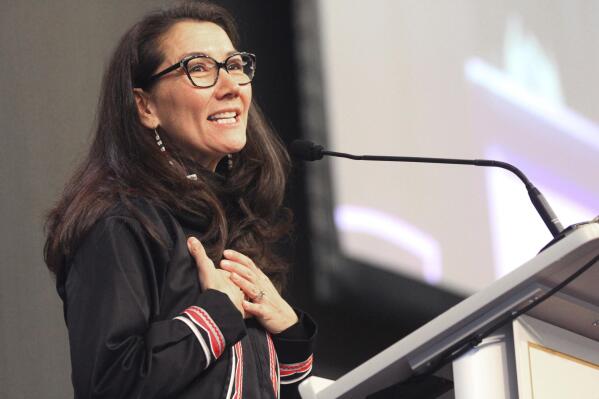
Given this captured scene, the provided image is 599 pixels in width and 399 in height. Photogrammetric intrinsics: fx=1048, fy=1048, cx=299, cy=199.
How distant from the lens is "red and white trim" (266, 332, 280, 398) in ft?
6.35

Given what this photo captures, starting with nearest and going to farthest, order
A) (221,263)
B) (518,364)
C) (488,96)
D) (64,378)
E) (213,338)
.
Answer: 1. (518,364)
2. (213,338)
3. (221,263)
4. (64,378)
5. (488,96)

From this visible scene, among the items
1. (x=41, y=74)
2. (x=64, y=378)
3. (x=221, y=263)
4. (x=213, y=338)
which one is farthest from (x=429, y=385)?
(x=41, y=74)

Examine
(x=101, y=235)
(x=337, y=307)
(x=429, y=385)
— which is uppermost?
(x=101, y=235)

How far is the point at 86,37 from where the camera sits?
318 centimetres

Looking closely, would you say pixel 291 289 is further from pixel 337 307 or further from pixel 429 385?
pixel 429 385

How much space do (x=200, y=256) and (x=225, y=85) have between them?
1.35ft

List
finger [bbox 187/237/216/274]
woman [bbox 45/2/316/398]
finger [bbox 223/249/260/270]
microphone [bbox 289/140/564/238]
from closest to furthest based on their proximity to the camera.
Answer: microphone [bbox 289/140/564/238]
woman [bbox 45/2/316/398]
finger [bbox 187/237/216/274]
finger [bbox 223/249/260/270]

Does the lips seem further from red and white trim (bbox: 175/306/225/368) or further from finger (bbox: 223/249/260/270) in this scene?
red and white trim (bbox: 175/306/225/368)

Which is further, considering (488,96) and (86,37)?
(488,96)

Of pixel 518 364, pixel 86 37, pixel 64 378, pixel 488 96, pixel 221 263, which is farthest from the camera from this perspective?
pixel 488 96

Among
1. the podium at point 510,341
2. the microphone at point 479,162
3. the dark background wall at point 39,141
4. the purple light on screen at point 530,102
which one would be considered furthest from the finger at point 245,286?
the purple light on screen at point 530,102

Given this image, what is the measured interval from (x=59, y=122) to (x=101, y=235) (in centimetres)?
138

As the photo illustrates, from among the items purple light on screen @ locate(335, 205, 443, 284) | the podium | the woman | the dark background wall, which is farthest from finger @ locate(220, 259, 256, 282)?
purple light on screen @ locate(335, 205, 443, 284)

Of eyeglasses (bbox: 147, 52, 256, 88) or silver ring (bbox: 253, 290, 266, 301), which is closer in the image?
silver ring (bbox: 253, 290, 266, 301)
